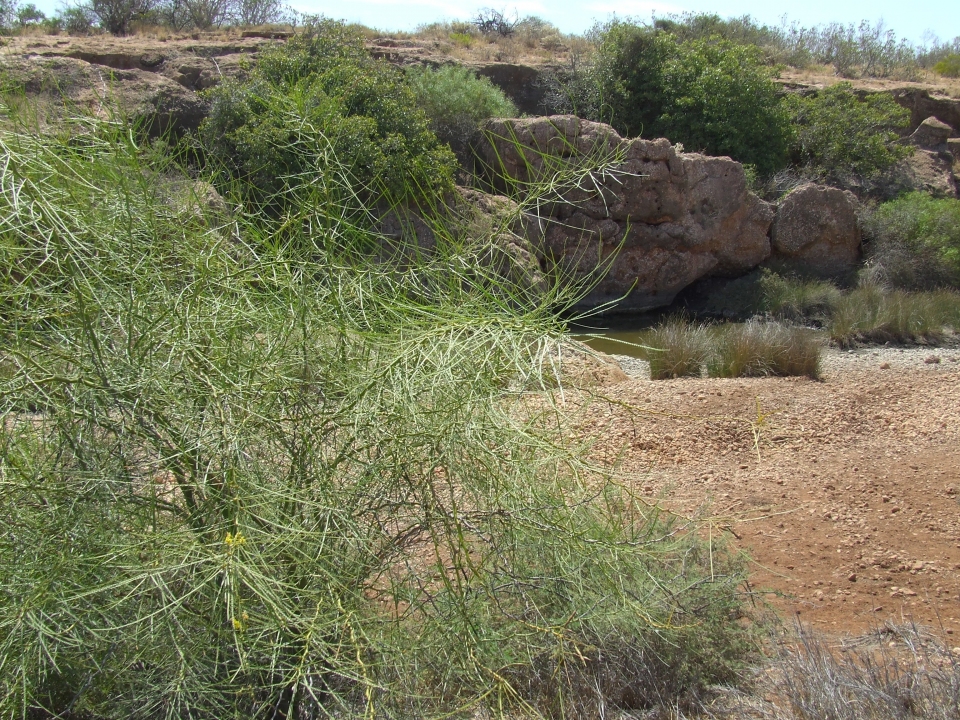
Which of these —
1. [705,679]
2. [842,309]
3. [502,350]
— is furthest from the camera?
[842,309]

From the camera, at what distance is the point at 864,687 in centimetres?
326

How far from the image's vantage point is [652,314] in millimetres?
15875

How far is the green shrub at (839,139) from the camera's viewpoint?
1977cm

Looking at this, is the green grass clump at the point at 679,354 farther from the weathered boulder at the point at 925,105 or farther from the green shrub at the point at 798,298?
the weathered boulder at the point at 925,105

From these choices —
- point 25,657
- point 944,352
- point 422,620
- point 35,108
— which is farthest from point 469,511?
point 944,352

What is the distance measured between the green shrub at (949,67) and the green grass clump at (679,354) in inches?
1063

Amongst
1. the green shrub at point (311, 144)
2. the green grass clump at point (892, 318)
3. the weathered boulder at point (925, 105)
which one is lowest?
the green grass clump at point (892, 318)

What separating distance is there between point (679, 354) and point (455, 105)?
220 inches

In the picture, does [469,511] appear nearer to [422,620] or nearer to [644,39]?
[422,620]

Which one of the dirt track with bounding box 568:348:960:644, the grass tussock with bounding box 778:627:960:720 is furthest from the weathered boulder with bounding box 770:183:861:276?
the grass tussock with bounding box 778:627:960:720

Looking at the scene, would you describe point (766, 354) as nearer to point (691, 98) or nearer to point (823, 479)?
point (823, 479)

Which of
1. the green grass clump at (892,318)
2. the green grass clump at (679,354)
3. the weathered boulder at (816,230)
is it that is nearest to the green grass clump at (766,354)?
the green grass clump at (679,354)

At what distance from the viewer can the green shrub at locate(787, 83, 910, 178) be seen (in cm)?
1977

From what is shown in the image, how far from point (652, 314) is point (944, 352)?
4.71 m
